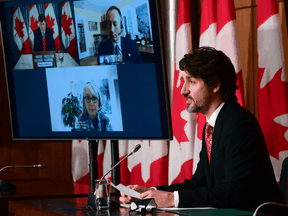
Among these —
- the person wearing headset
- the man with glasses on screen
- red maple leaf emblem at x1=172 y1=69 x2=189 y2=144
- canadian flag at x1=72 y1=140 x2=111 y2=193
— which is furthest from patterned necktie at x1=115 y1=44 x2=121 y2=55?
canadian flag at x1=72 y1=140 x2=111 y2=193

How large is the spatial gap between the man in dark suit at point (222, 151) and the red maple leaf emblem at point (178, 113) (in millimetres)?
849

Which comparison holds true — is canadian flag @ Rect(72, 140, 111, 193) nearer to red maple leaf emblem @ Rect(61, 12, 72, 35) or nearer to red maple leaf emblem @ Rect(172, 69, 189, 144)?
red maple leaf emblem @ Rect(172, 69, 189, 144)

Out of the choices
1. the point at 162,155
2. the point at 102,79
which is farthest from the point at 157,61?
the point at 162,155

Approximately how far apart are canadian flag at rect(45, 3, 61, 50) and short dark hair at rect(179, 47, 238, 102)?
131 cm

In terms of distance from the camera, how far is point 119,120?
2.77 m

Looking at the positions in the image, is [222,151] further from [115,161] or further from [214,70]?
[115,161]

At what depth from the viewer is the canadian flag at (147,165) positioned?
321 cm

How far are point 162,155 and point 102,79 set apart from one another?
846mm

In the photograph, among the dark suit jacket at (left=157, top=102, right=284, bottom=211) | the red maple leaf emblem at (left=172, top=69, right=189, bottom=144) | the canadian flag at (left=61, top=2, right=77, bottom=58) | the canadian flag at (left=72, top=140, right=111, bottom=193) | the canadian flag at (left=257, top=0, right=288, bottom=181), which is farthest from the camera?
the canadian flag at (left=72, top=140, right=111, bottom=193)

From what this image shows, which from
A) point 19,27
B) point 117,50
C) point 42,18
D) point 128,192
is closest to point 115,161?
point 117,50

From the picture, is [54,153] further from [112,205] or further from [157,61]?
[112,205]

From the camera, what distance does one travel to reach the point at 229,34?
8.87 ft

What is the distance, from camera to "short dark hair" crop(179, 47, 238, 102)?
79.0 inches

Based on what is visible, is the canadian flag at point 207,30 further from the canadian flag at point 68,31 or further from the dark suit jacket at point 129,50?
the canadian flag at point 68,31
